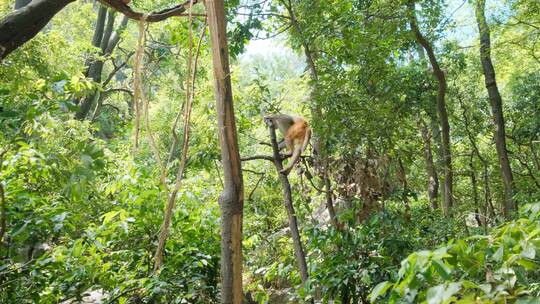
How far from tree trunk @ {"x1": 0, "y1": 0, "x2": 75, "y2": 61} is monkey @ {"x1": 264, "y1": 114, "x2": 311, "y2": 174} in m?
2.16

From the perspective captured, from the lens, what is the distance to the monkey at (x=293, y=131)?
4371 mm

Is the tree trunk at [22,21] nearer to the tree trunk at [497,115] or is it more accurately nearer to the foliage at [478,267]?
the foliage at [478,267]

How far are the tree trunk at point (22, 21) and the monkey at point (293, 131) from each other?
216 cm

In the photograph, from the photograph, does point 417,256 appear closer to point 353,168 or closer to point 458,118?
point 353,168

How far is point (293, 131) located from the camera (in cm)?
458

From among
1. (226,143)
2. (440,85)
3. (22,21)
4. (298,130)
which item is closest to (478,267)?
(226,143)

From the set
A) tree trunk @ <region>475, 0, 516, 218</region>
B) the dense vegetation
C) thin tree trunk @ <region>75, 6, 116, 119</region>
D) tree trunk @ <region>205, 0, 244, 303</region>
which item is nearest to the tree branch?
the dense vegetation

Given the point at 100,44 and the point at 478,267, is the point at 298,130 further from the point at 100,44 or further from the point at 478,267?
the point at 100,44

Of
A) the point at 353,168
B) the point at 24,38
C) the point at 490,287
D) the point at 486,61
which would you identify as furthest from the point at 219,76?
the point at 486,61

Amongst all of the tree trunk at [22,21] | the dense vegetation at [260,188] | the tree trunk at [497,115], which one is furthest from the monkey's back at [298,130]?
the tree trunk at [497,115]

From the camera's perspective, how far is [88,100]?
965cm

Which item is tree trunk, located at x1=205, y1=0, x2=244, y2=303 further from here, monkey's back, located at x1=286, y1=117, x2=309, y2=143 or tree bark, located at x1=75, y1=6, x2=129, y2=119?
tree bark, located at x1=75, y1=6, x2=129, y2=119

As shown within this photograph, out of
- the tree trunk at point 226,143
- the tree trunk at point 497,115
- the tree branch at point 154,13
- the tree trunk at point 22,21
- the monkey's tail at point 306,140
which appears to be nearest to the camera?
the tree trunk at point 226,143

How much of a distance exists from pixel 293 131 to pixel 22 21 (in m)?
2.65
